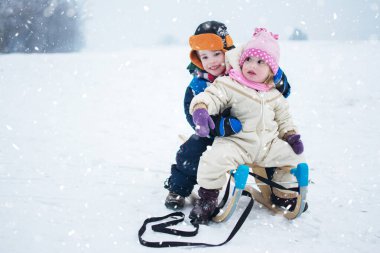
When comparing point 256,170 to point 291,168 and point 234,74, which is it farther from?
point 234,74

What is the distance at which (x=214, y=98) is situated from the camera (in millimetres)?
2172

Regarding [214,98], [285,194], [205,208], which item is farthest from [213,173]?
[285,194]

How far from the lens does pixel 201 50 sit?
96.9 inches

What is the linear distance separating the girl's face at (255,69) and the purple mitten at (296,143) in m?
0.47

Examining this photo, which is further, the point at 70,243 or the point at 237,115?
the point at 237,115

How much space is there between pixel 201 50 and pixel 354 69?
21.0 feet

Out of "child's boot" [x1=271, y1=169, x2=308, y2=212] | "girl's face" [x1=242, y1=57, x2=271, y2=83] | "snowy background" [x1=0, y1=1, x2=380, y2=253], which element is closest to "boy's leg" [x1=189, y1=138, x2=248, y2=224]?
"snowy background" [x1=0, y1=1, x2=380, y2=253]

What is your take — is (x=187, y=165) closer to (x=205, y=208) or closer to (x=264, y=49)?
(x=205, y=208)

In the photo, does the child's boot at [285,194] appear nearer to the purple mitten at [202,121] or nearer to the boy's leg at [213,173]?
the boy's leg at [213,173]

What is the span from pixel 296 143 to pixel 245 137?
37 cm

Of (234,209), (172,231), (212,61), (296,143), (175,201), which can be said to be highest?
(212,61)

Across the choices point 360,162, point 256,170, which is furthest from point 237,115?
point 360,162

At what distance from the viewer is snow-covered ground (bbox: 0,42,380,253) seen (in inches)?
78.3

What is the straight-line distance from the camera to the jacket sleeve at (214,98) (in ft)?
6.86
